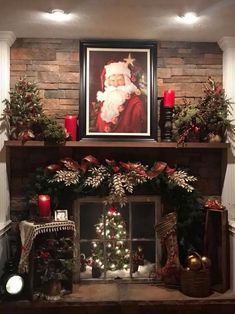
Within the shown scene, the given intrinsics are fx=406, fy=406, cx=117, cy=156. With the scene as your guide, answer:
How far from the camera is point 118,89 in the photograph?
3.64 m

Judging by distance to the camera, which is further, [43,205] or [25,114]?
[25,114]

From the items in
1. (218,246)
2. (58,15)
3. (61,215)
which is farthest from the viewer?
(218,246)

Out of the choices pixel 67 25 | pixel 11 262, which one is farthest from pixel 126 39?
pixel 11 262

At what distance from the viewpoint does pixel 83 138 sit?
357 centimetres

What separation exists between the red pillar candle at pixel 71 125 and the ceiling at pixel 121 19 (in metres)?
0.74

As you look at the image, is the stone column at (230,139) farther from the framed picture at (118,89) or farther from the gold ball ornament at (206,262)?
the framed picture at (118,89)

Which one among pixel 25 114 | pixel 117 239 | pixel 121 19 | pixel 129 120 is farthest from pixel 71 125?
pixel 117 239

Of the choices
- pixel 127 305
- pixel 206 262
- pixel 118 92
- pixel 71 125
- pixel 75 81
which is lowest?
pixel 127 305

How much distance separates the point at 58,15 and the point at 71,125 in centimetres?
91

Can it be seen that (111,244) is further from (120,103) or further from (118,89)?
(118,89)

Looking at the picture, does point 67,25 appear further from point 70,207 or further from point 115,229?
point 115,229

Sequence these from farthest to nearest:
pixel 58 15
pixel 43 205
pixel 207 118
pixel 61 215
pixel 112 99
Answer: pixel 112 99
pixel 207 118
pixel 61 215
pixel 43 205
pixel 58 15

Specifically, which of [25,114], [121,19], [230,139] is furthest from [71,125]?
[230,139]

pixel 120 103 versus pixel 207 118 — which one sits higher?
pixel 120 103
